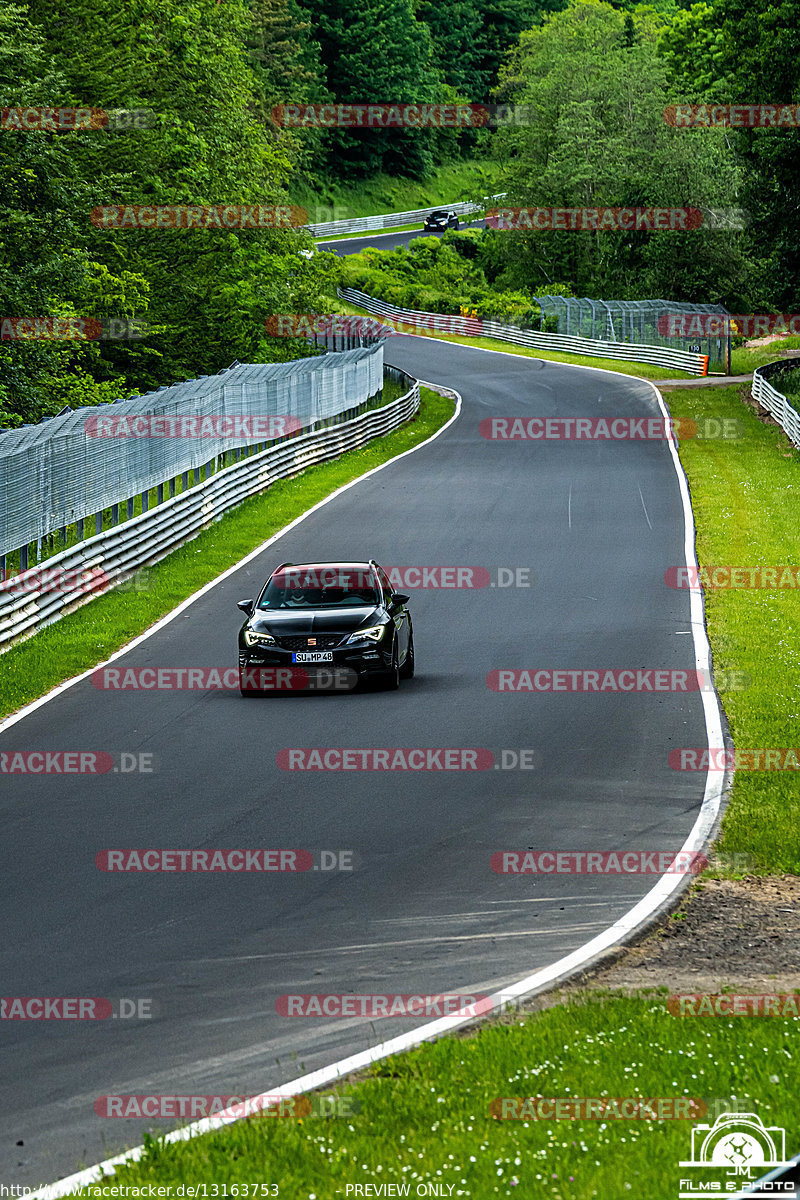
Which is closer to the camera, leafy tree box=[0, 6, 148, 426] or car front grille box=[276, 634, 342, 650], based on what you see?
car front grille box=[276, 634, 342, 650]

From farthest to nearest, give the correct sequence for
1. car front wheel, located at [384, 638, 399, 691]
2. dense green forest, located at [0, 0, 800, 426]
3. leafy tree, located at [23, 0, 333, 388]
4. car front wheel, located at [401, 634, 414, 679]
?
leafy tree, located at [23, 0, 333, 388] → dense green forest, located at [0, 0, 800, 426] → car front wheel, located at [401, 634, 414, 679] → car front wheel, located at [384, 638, 399, 691]

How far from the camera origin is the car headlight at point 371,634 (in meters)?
17.1

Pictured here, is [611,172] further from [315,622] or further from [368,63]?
[315,622]

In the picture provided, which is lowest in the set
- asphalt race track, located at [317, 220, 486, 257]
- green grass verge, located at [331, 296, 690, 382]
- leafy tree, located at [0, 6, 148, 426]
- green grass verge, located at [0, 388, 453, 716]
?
green grass verge, located at [0, 388, 453, 716]

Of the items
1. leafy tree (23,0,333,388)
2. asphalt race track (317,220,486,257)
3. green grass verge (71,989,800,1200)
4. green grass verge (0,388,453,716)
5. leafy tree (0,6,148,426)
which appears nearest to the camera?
green grass verge (71,989,800,1200)

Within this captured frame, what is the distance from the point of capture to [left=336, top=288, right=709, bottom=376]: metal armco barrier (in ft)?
205

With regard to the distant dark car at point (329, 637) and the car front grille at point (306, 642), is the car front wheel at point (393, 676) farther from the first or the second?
the car front grille at point (306, 642)

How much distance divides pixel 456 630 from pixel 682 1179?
15419 mm

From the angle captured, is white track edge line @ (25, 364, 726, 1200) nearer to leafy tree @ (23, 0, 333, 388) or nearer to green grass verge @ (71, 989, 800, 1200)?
green grass verge @ (71, 989, 800, 1200)

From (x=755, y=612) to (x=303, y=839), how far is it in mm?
11926

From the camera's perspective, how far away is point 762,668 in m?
17.7

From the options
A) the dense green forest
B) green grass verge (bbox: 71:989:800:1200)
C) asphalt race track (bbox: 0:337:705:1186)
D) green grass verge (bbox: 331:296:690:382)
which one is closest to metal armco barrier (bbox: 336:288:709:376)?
green grass verge (bbox: 331:296:690:382)

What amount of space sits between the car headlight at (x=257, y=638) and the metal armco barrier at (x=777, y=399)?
87.4ft

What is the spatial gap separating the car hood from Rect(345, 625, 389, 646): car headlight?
8 centimetres
